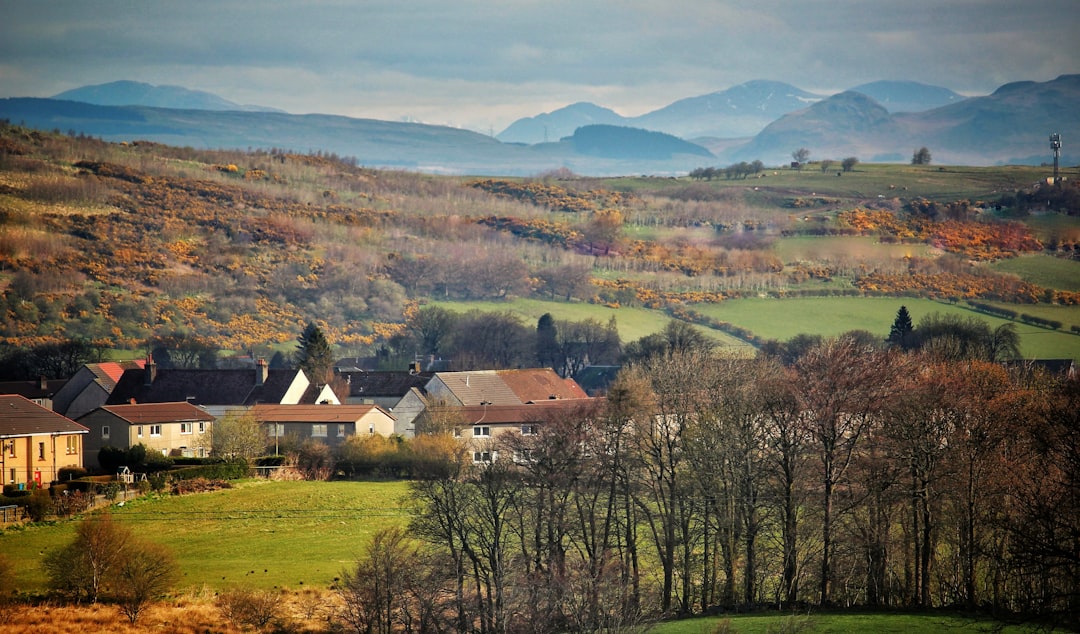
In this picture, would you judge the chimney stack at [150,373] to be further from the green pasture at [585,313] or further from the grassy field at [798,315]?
the green pasture at [585,313]

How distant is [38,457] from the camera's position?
211 feet

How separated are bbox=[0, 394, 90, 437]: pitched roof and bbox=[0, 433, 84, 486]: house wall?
0.30 m

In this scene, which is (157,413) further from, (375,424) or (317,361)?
(317,361)

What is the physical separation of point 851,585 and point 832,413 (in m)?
5.42

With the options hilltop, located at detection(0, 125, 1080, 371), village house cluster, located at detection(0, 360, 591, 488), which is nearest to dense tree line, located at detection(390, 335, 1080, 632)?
village house cluster, located at detection(0, 360, 591, 488)

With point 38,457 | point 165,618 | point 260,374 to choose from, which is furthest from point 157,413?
point 165,618

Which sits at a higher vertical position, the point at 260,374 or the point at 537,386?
the point at 260,374

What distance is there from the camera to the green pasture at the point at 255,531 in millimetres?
45812

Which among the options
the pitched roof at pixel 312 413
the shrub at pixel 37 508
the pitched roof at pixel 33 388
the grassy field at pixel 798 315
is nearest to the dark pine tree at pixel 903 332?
the grassy field at pixel 798 315

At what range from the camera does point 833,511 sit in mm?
43000

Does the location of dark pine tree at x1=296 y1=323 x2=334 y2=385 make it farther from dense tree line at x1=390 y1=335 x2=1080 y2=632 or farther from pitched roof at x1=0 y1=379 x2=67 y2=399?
dense tree line at x1=390 y1=335 x2=1080 y2=632

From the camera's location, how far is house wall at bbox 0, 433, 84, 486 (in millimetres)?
61844

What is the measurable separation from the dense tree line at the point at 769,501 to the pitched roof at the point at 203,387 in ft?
138

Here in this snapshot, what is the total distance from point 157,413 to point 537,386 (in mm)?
27017
